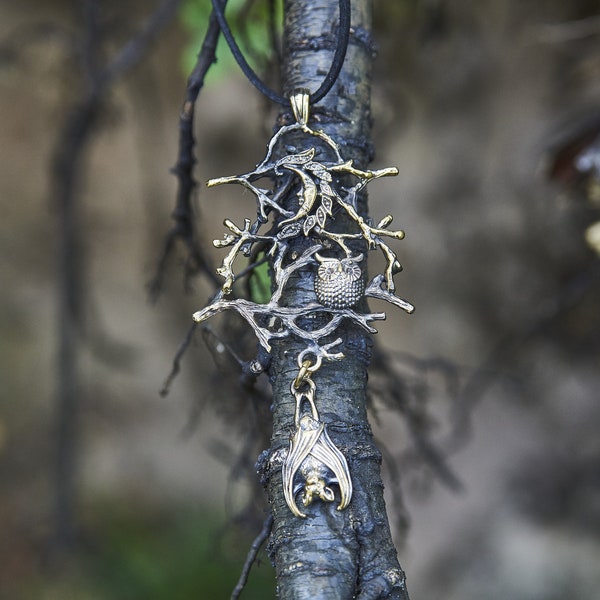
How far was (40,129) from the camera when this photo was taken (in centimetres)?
275

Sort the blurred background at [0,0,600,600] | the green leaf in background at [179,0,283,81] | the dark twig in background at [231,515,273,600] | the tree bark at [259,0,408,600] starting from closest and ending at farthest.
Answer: the tree bark at [259,0,408,600] < the dark twig in background at [231,515,273,600] < the green leaf in background at [179,0,283,81] < the blurred background at [0,0,600,600]

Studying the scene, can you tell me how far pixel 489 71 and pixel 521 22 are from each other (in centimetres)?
18

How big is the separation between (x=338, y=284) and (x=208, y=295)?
1749mm

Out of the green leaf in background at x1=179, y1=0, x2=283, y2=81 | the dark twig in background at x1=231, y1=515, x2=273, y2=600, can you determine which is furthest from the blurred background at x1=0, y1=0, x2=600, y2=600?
the dark twig in background at x1=231, y1=515, x2=273, y2=600

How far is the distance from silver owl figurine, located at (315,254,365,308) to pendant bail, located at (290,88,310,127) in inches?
7.5

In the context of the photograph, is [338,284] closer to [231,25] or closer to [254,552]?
[254,552]

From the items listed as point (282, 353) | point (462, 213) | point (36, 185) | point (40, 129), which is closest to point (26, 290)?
point (36, 185)

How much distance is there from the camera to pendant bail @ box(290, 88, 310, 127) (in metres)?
0.98

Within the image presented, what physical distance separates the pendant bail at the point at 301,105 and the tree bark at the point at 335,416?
0.11ft

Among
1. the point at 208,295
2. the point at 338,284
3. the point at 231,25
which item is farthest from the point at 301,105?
the point at 208,295

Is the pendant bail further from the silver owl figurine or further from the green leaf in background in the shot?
the green leaf in background

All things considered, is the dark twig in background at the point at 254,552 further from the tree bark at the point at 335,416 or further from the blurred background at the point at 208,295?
the blurred background at the point at 208,295

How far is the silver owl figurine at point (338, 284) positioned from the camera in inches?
36.9

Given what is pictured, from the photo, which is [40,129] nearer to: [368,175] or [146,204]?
[146,204]
